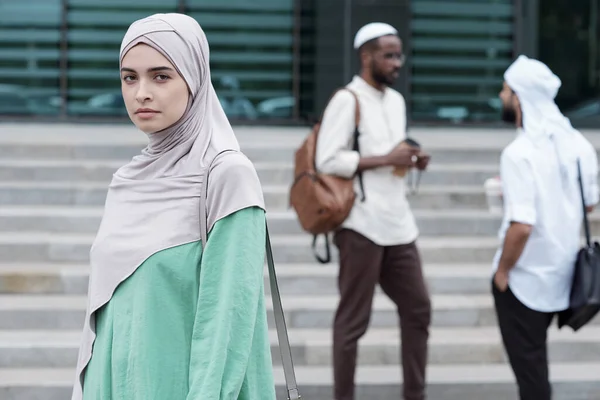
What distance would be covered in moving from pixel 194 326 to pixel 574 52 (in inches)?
451

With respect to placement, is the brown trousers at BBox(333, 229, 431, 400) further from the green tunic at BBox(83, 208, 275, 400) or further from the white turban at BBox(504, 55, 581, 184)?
the green tunic at BBox(83, 208, 275, 400)

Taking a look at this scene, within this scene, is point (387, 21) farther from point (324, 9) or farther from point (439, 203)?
point (439, 203)

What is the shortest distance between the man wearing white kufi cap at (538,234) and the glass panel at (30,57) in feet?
28.5

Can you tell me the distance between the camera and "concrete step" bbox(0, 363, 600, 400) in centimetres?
593

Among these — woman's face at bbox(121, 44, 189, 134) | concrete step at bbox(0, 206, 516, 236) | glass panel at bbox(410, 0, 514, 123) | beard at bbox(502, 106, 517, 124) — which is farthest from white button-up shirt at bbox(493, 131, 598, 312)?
glass panel at bbox(410, 0, 514, 123)

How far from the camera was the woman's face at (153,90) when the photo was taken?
2.37 meters

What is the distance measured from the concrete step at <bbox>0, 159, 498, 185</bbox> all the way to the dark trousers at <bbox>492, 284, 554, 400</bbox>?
4.47m

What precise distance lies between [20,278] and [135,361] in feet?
16.3

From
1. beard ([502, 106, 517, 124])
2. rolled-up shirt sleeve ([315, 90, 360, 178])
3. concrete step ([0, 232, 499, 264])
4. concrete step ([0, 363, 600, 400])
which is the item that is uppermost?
beard ([502, 106, 517, 124])

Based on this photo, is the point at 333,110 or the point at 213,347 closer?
the point at 213,347

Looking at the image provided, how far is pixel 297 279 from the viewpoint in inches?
288

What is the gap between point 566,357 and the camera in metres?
6.74

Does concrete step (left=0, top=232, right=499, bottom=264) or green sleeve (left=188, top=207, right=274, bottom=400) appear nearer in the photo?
green sleeve (left=188, top=207, right=274, bottom=400)

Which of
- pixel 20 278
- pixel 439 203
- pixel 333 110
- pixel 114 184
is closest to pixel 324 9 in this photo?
pixel 439 203
